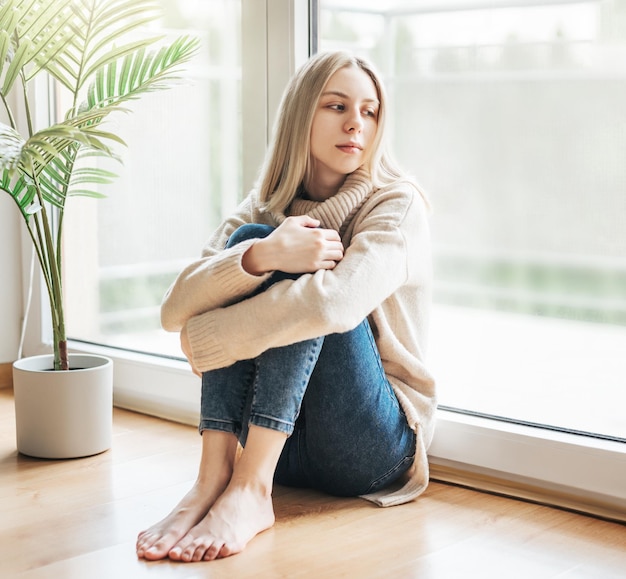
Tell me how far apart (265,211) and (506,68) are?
564 millimetres

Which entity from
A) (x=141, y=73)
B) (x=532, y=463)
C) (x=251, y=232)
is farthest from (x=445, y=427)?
(x=141, y=73)

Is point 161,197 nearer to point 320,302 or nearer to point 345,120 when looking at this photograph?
point 345,120

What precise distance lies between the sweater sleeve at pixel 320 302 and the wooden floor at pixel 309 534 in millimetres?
344

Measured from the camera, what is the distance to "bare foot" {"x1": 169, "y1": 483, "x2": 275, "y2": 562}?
1528 millimetres

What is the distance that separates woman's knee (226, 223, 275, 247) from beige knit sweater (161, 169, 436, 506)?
0.04m

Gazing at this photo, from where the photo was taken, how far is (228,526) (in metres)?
1.57

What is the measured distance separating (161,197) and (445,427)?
3.56 ft

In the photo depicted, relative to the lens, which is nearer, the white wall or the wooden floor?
the wooden floor

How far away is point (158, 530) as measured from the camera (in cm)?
159

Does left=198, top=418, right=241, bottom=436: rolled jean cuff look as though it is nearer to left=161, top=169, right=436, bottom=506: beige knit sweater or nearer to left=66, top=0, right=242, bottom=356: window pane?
left=161, top=169, right=436, bottom=506: beige knit sweater

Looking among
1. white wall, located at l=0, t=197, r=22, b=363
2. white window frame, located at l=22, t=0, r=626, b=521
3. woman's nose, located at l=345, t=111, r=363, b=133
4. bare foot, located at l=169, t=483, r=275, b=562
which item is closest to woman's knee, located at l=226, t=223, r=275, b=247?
woman's nose, located at l=345, t=111, r=363, b=133

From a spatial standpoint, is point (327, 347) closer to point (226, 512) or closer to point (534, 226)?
point (226, 512)

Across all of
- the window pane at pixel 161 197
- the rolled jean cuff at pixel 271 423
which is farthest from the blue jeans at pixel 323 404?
the window pane at pixel 161 197

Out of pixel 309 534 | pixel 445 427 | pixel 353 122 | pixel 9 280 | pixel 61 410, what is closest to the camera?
pixel 309 534
